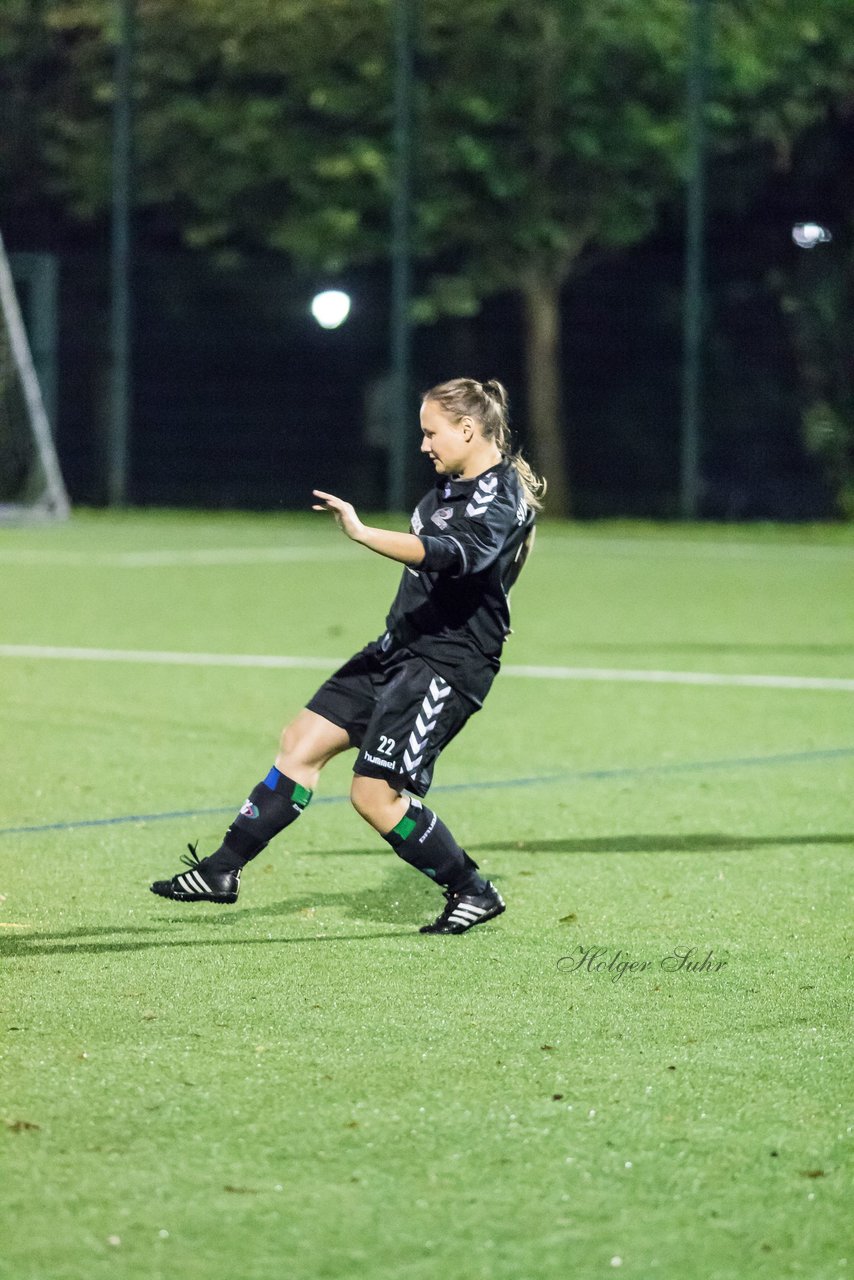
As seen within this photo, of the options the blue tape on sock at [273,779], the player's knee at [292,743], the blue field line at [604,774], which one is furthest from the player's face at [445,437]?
the blue field line at [604,774]

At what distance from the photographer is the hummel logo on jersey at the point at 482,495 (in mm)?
6281

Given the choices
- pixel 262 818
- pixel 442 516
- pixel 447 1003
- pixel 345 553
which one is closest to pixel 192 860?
pixel 262 818

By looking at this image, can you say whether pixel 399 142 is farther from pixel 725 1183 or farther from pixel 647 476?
pixel 725 1183

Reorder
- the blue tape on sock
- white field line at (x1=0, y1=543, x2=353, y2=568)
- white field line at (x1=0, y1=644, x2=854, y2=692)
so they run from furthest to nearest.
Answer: white field line at (x1=0, y1=543, x2=353, y2=568) < white field line at (x1=0, y1=644, x2=854, y2=692) < the blue tape on sock

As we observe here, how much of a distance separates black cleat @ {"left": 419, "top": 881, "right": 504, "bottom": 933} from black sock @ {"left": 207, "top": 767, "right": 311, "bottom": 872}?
18.9 inches

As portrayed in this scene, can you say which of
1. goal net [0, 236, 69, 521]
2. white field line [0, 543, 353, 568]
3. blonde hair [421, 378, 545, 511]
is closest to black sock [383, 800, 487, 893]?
blonde hair [421, 378, 545, 511]

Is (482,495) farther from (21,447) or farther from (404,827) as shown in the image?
(21,447)

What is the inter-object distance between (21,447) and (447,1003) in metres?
22.0

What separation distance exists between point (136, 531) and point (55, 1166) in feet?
73.4

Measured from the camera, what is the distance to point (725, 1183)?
4.25 m

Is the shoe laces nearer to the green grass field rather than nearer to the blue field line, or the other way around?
the green grass field

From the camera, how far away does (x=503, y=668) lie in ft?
43.8

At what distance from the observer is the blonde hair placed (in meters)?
6.34
